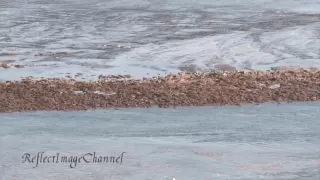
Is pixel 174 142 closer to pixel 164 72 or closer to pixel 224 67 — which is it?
pixel 164 72

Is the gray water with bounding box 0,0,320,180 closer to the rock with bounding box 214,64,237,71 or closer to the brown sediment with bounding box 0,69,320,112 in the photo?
the rock with bounding box 214,64,237,71

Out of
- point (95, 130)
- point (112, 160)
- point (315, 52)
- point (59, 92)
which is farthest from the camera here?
point (315, 52)

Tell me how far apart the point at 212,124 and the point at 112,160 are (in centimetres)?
251

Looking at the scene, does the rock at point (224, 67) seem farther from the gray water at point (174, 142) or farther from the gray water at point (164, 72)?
the gray water at point (174, 142)

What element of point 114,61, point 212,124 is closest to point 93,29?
point 114,61

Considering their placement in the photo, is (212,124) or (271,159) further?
(212,124)

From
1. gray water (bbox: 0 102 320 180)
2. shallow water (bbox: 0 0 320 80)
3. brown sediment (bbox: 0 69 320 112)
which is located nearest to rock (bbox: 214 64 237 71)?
shallow water (bbox: 0 0 320 80)

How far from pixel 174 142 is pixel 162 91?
3.31 m

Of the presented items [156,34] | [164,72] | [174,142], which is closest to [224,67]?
[164,72]

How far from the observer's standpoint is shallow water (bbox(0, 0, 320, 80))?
59.0ft

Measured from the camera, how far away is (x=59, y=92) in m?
14.9

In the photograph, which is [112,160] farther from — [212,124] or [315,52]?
[315,52]

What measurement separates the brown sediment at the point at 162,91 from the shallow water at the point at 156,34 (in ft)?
3.25

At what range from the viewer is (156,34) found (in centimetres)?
2200
